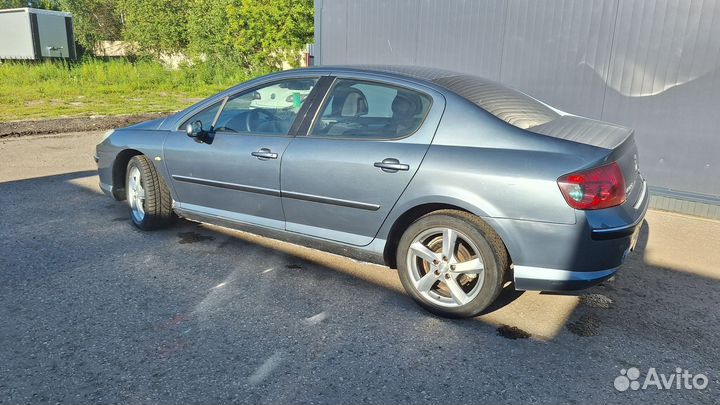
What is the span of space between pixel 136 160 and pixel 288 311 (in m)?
2.30

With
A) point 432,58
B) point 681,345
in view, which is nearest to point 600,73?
point 432,58

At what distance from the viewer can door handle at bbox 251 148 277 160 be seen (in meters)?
3.95

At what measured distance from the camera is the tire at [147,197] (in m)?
4.77

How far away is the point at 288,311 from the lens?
3508 mm

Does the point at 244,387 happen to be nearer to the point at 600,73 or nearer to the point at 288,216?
the point at 288,216

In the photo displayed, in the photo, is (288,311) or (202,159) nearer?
(288,311)

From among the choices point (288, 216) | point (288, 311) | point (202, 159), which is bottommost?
point (288, 311)

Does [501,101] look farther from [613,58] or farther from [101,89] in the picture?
[101,89]

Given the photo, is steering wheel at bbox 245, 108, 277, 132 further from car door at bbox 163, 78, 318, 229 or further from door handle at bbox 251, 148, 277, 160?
door handle at bbox 251, 148, 277, 160

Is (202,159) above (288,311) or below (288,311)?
above

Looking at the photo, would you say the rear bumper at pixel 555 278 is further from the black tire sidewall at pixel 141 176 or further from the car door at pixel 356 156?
the black tire sidewall at pixel 141 176

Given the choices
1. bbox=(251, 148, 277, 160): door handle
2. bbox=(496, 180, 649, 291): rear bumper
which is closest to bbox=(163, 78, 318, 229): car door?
bbox=(251, 148, 277, 160): door handle

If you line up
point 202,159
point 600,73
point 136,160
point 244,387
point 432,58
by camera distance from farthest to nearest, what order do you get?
1. point 432,58
2. point 600,73
3. point 136,160
4. point 202,159
5. point 244,387

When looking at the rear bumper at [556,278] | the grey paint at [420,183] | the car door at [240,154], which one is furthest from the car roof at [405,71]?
the rear bumper at [556,278]
